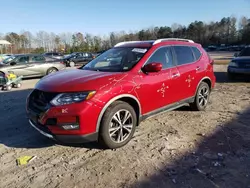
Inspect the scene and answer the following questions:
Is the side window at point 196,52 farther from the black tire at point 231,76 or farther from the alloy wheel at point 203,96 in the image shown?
the black tire at point 231,76

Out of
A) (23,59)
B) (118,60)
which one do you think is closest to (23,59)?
(23,59)

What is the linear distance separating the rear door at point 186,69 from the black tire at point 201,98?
271 mm

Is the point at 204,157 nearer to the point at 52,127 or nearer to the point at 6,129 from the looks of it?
the point at 52,127

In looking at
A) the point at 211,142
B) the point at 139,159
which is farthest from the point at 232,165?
the point at 139,159

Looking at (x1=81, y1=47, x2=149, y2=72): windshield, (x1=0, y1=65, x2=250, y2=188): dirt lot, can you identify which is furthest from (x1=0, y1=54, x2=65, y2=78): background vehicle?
(x1=81, y1=47, x2=149, y2=72): windshield

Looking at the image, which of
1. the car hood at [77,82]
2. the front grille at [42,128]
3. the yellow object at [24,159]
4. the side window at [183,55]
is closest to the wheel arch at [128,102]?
the car hood at [77,82]

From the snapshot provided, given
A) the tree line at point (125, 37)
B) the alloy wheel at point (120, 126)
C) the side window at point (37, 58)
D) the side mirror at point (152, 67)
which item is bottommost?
the alloy wheel at point (120, 126)

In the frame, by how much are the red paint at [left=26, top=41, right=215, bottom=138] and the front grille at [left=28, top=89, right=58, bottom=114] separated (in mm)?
81

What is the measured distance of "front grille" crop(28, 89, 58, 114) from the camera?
3554 millimetres

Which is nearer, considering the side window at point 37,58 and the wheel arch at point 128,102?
the wheel arch at point 128,102

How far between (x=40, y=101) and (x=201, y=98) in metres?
3.93

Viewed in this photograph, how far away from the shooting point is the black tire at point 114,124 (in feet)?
11.8

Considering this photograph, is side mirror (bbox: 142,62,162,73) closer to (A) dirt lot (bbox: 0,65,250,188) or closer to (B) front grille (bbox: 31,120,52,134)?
(A) dirt lot (bbox: 0,65,250,188)

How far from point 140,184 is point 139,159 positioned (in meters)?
0.64
